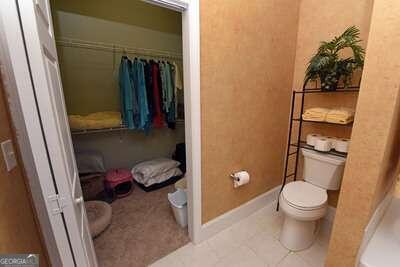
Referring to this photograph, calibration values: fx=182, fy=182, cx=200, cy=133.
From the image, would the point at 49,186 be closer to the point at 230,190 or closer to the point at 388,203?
the point at 230,190

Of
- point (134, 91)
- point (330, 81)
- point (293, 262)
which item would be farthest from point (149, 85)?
point (293, 262)

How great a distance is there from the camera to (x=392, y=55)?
2.67 ft

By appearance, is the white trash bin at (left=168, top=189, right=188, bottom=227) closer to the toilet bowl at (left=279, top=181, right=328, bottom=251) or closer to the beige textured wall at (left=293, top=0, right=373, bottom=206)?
the toilet bowl at (left=279, top=181, right=328, bottom=251)

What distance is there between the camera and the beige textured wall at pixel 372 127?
815mm

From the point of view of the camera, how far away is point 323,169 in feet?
5.48

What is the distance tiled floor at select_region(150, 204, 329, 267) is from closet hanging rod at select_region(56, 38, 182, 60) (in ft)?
8.49

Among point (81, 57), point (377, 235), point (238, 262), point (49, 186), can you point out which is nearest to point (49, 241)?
point (49, 186)

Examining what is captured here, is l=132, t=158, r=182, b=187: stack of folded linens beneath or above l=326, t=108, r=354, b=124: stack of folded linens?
beneath

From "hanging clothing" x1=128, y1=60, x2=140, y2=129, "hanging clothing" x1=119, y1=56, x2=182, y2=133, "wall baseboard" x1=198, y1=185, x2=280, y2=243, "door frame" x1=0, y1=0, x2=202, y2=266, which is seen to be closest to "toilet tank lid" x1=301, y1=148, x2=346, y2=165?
"wall baseboard" x1=198, y1=185, x2=280, y2=243

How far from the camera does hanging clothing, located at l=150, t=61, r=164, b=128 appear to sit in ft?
7.92

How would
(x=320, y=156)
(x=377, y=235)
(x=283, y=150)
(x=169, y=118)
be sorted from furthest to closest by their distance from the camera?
(x=169, y=118) → (x=283, y=150) → (x=320, y=156) → (x=377, y=235)

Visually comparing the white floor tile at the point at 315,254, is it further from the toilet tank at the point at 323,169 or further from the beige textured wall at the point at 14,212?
the beige textured wall at the point at 14,212

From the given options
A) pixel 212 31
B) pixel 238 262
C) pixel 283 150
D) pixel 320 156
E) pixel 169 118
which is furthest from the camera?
pixel 169 118

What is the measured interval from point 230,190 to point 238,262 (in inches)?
22.6
